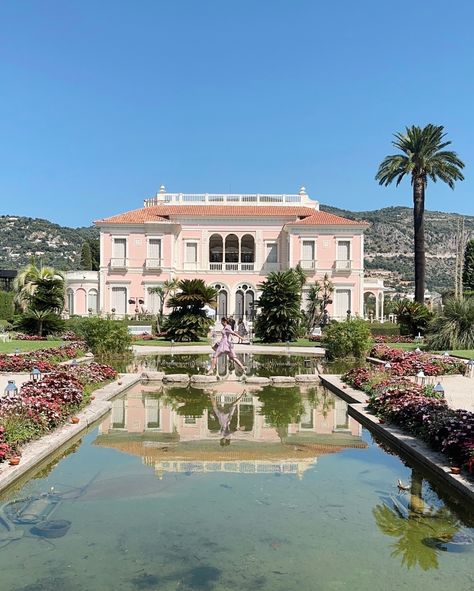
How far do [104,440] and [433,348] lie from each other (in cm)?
1655

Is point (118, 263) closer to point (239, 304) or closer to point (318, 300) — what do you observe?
point (239, 304)

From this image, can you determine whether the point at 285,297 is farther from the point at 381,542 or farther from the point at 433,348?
the point at 381,542

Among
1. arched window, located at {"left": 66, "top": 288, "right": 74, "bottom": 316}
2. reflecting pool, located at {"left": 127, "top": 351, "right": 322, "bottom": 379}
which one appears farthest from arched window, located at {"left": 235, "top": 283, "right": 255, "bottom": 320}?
reflecting pool, located at {"left": 127, "top": 351, "right": 322, "bottom": 379}

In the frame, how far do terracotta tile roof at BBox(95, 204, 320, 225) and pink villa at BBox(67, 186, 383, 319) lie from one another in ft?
0.22

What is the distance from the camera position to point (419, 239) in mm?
35656

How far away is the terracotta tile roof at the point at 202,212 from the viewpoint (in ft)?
137

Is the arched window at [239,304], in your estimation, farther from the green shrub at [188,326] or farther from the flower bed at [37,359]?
the flower bed at [37,359]

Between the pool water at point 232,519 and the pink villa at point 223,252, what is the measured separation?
3359 centimetres

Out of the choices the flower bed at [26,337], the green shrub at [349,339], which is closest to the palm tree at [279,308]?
the green shrub at [349,339]

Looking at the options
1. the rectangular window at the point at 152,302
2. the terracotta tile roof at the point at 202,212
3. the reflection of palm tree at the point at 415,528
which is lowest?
the reflection of palm tree at the point at 415,528

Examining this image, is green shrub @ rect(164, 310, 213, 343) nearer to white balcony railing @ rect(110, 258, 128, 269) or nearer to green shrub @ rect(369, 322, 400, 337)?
green shrub @ rect(369, 322, 400, 337)

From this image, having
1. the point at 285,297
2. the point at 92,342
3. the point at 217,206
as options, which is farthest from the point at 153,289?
the point at 92,342

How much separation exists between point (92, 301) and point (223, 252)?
9486mm

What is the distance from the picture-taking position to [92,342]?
66.7ft
